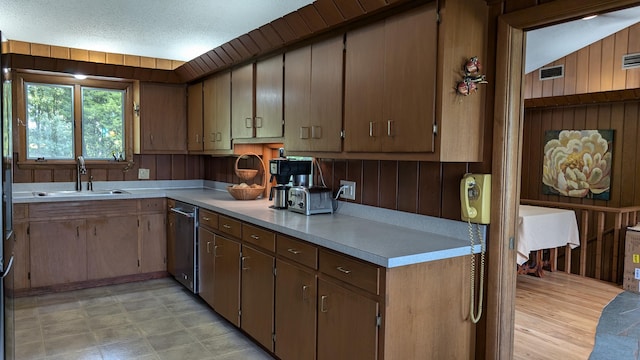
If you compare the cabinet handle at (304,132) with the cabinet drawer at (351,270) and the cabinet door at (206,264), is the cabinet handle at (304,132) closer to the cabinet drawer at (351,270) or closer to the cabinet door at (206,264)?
the cabinet drawer at (351,270)

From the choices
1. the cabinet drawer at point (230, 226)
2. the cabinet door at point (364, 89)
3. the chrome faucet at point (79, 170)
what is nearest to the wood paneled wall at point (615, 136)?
the cabinet door at point (364, 89)

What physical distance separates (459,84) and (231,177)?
10.1 feet

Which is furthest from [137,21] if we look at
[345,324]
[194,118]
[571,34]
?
[571,34]

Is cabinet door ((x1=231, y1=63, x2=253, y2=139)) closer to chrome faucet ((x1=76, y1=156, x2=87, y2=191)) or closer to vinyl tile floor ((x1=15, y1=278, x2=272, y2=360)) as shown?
vinyl tile floor ((x1=15, y1=278, x2=272, y2=360))

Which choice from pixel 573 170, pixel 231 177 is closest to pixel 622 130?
pixel 573 170

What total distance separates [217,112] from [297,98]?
1442mm

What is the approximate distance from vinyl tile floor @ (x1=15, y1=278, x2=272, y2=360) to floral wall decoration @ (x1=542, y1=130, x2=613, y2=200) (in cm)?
458

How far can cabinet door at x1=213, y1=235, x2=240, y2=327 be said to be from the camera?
316 cm

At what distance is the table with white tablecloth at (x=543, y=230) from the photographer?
4230mm

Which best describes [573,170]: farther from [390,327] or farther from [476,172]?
[390,327]

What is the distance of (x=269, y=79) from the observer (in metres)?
3.38

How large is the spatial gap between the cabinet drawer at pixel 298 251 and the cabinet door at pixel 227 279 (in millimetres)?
617

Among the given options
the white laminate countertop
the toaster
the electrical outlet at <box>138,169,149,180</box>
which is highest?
the electrical outlet at <box>138,169,149,180</box>

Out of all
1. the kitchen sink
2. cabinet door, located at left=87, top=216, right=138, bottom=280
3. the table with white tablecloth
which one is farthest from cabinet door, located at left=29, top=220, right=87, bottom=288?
Result: the table with white tablecloth
